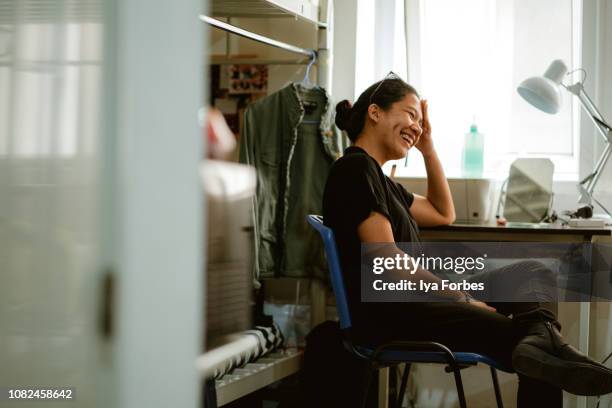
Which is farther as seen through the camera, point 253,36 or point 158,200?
point 253,36

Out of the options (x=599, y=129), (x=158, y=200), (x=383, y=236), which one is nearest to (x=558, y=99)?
(x=599, y=129)

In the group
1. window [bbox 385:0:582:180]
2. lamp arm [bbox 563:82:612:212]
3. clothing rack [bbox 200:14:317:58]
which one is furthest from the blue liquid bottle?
clothing rack [bbox 200:14:317:58]

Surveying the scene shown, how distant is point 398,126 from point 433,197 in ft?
1.17

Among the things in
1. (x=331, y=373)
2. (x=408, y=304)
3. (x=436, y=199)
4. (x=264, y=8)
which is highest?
(x=264, y=8)

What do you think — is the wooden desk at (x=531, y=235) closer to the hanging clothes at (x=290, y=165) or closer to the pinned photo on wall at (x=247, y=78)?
the hanging clothes at (x=290, y=165)

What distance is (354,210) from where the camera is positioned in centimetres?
184

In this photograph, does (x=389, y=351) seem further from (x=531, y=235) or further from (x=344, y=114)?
(x=344, y=114)

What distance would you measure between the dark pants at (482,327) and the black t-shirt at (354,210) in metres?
0.05

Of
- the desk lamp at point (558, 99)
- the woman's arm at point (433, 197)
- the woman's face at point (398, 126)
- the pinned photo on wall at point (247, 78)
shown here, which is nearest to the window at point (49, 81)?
the woman's face at point (398, 126)

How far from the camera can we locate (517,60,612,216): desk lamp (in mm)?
2508

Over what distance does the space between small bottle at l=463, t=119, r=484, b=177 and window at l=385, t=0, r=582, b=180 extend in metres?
0.23

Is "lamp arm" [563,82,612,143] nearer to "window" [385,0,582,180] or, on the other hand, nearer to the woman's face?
"window" [385,0,582,180]

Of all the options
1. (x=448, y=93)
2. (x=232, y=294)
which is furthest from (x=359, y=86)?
(x=232, y=294)

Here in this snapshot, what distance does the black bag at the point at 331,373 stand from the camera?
2273 millimetres
